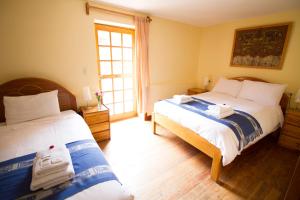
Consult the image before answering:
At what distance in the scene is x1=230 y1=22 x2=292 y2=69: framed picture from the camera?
2.70m

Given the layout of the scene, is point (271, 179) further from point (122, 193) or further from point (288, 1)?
point (288, 1)

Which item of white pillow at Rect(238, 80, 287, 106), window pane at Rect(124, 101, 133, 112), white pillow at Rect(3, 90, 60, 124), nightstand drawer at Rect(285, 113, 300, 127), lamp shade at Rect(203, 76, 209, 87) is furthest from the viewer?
lamp shade at Rect(203, 76, 209, 87)

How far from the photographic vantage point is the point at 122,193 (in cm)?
94

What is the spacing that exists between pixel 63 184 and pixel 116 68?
2.46 m

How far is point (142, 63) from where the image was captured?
3.05 metres

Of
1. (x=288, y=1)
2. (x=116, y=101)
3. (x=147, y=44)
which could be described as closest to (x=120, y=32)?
(x=147, y=44)

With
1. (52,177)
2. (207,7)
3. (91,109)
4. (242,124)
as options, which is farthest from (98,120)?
(207,7)

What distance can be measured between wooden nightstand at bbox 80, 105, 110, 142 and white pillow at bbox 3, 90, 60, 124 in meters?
0.43

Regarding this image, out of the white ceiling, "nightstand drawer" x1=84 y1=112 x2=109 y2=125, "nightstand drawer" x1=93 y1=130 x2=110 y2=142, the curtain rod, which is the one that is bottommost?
"nightstand drawer" x1=93 y1=130 x2=110 y2=142

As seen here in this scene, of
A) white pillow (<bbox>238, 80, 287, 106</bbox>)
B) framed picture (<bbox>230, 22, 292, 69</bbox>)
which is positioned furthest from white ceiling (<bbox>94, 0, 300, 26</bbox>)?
white pillow (<bbox>238, 80, 287, 106</bbox>)

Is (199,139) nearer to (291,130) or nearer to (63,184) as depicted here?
(63,184)

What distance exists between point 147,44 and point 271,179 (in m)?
2.88

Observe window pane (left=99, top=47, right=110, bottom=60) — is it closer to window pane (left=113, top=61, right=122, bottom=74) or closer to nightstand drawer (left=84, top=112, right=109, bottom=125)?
window pane (left=113, top=61, right=122, bottom=74)

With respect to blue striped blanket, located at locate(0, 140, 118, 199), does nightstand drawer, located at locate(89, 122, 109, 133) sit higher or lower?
lower
